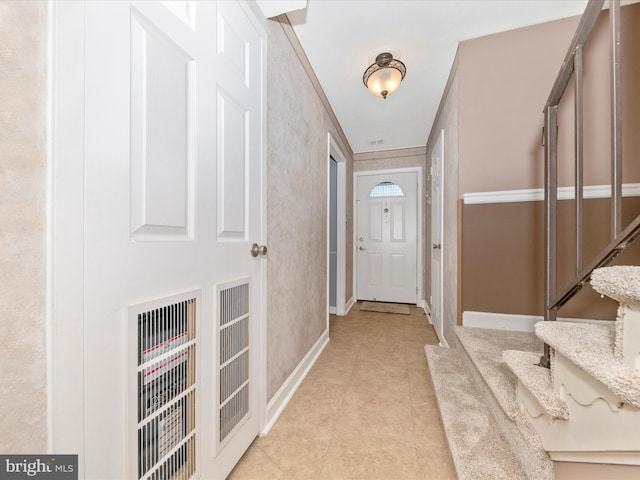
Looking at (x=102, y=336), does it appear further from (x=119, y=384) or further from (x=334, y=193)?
(x=334, y=193)

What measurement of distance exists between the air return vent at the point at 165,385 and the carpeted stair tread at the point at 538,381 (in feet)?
3.76

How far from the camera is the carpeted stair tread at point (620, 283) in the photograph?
1.84 feet

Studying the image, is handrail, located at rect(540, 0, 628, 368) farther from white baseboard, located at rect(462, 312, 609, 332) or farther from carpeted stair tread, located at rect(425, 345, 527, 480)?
white baseboard, located at rect(462, 312, 609, 332)

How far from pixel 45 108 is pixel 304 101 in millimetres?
1741

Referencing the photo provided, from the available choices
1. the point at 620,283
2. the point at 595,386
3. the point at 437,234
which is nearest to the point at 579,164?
the point at 620,283

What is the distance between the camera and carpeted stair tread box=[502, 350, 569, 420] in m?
0.79

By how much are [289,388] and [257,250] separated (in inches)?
39.8

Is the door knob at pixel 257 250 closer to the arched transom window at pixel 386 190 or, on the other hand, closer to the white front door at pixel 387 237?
the white front door at pixel 387 237

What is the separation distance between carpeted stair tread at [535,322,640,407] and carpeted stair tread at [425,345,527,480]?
532 millimetres

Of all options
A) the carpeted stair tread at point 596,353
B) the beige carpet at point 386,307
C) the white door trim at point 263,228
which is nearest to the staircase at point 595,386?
the carpeted stair tread at point 596,353

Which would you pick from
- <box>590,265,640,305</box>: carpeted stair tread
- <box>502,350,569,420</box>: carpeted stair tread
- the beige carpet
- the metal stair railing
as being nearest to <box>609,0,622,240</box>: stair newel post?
the metal stair railing

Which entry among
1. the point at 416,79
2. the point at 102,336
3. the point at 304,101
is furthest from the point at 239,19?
the point at 416,79

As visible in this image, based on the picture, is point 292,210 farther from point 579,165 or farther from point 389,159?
point 389,159

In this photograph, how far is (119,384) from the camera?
0.67 metres
